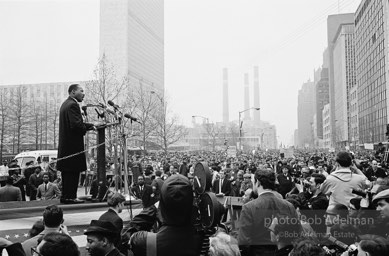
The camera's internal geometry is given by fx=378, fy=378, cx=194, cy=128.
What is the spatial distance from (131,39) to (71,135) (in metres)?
112

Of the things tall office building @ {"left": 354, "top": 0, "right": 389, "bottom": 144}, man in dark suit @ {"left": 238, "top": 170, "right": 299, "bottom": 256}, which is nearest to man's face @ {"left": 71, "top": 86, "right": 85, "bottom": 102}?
man in dark suit @ {"left": 238, "top": 170, "right": 299, "bottom": 256}

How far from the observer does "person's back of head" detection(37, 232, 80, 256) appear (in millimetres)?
3021

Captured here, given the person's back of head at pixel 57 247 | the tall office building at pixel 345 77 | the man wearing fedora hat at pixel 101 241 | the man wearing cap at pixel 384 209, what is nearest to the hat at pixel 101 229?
the man wearing fedora hat at pixel 101 241

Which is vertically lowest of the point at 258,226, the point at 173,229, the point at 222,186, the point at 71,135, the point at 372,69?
the point at 222,186

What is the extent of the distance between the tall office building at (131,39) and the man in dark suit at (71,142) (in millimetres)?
94326

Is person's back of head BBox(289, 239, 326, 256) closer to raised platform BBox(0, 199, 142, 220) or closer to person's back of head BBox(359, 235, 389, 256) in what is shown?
person's back of head BBox(359, 235, 389, 256)

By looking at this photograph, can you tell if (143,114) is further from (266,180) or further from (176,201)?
(176,201)

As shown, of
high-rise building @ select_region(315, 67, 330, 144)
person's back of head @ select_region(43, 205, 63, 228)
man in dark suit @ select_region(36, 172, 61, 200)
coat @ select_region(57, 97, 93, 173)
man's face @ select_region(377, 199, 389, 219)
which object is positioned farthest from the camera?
high-rise building @ select_region(315, 67, 330, 144)

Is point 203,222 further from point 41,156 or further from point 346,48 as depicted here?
point 346,48

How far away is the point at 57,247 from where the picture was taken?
9.96 ft

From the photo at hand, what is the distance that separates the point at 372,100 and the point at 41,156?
78032 mm

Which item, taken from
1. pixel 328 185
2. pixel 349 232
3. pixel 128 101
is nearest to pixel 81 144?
pixel 328 185

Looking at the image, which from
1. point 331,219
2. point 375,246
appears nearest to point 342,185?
point 331,219

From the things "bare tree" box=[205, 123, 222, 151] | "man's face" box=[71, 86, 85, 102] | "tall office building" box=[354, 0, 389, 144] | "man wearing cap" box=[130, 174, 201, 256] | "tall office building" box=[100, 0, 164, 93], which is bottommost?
"man wearing cap" box=[130, 174, 201, 256]
